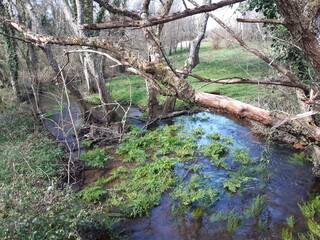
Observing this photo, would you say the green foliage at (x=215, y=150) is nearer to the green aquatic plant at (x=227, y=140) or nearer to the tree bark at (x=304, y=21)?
the green aquatic plant at (x=227, y=140)

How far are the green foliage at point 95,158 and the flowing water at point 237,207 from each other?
206 centimetres

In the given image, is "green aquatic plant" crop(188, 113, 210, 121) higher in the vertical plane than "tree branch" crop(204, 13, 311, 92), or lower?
lower

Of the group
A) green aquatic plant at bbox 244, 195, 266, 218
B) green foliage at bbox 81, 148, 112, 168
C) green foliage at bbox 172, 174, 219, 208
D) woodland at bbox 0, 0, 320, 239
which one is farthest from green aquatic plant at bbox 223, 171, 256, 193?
green foliage at bbox 81, 148, 112, 168

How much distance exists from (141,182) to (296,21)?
5.60m

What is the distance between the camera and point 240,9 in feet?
29.0

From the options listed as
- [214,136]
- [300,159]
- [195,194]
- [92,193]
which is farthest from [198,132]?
[92,193]

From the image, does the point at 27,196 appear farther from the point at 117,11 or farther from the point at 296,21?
the point at 296,21

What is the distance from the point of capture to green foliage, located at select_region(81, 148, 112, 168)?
26.0 ft

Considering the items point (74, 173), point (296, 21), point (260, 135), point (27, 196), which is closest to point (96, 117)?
point (74, 173)

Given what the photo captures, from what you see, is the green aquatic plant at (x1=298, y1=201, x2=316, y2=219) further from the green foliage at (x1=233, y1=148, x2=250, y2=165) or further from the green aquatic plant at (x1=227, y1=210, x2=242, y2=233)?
the green foliage at (x1=233, y1=148, x2=250, y2=165)

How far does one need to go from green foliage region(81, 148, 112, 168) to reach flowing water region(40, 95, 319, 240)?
6.77ft

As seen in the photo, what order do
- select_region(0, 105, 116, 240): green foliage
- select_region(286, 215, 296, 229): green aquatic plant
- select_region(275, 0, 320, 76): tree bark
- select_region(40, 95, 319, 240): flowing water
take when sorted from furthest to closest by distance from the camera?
select_region(40, 95, 319, 240): flowing water → select_region(286, 215, 296, 229): green aquatic plant → select_region(0, 105, 116, 240): green foliage → select_region(275, 0, 320, 76): tree bark

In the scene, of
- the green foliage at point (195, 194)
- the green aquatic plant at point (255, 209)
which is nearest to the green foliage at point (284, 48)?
the green aquatic plant at point (255, 209)

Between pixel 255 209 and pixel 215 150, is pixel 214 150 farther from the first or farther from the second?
pixel 255 209
